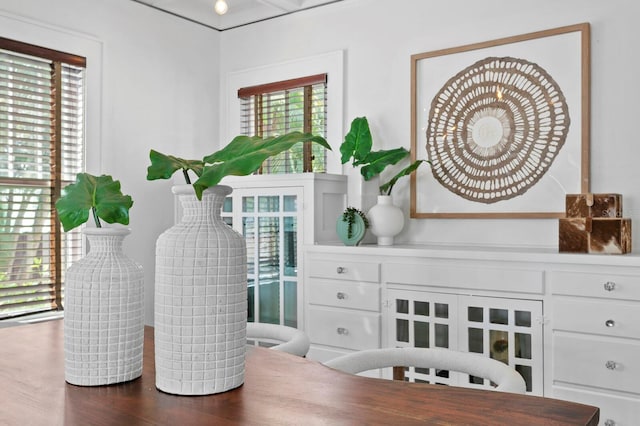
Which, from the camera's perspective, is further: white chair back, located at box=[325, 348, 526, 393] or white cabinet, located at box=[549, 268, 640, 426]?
white cabinet, located at box=[549, 268, 640, 426]

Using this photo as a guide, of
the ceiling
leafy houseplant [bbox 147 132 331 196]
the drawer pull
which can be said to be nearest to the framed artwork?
the drawer pull

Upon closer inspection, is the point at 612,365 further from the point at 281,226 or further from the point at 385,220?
the point at 281,226

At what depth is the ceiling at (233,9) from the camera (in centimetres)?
403

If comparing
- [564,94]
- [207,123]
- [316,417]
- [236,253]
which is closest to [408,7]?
[564,94]

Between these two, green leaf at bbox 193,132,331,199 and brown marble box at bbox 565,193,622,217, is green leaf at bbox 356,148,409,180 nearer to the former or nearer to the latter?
brown marble box at bbox 565,193,622,217

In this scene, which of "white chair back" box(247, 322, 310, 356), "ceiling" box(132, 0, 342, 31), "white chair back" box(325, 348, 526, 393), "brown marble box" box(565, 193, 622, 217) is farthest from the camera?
"ceiling" box(132, 0, 342, 31)

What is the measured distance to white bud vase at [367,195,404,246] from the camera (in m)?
3.47

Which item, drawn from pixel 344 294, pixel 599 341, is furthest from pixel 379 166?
pixel 599 341

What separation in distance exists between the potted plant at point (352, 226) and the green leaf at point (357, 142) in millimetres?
320

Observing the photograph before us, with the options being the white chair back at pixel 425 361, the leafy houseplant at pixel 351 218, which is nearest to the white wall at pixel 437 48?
the leafy houseplant at pixel 351 218

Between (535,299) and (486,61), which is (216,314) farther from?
(486,61)

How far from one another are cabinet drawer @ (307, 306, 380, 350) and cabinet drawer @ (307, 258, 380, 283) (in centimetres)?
19

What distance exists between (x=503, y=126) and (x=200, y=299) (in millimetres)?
2586

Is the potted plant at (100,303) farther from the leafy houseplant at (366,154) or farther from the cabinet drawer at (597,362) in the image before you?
the leafy houseplant at (366,154)
